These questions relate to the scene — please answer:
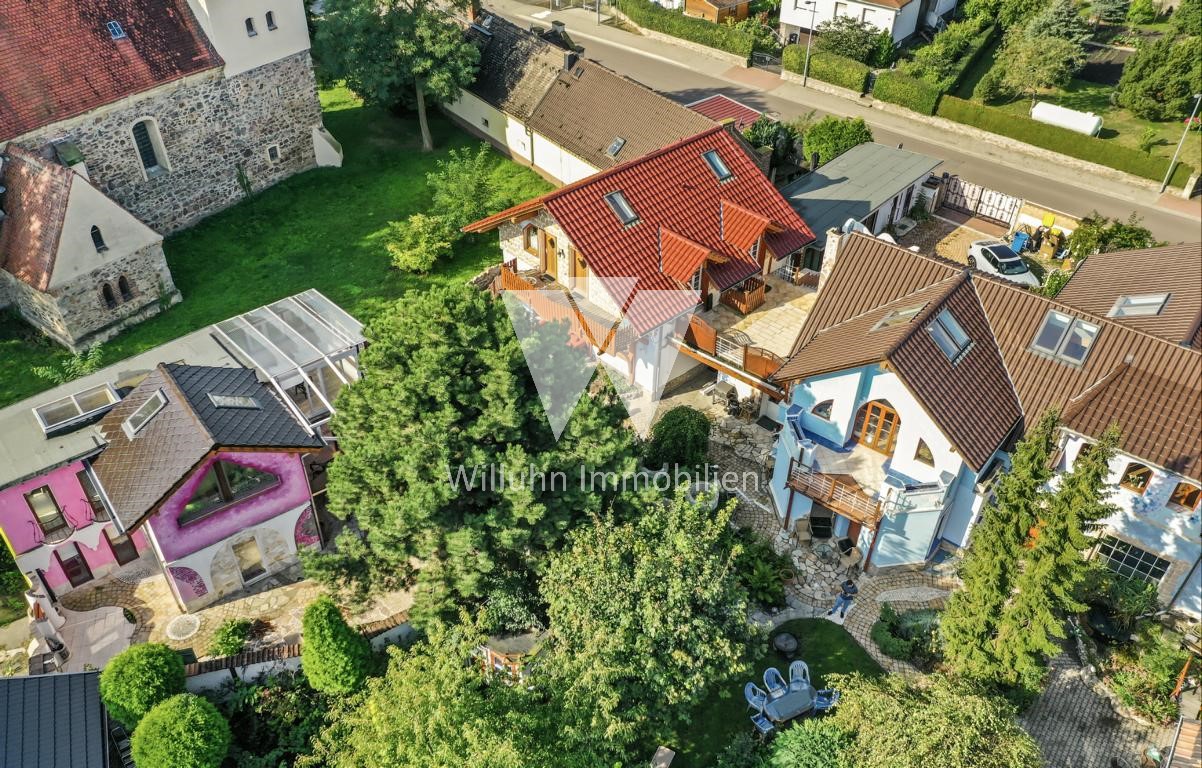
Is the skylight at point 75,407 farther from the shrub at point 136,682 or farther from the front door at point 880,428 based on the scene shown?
the front door at point 880,428

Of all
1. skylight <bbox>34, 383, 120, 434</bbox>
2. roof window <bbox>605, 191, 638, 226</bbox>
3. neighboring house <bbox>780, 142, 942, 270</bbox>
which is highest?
roof window <bbox>605, 191, 638, 226</bbox>

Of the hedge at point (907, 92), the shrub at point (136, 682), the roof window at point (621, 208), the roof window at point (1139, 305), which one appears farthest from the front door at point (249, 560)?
the hedge at point (907, 92)

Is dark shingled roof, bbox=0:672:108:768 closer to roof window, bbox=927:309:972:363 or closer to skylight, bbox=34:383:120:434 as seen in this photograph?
skylight, bbox=34:383:120:434

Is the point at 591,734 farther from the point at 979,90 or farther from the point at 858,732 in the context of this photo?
the point at 979,90

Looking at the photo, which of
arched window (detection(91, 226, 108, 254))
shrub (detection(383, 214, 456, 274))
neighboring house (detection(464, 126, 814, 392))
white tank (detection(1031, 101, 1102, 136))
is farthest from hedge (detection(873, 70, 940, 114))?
arched window (detection(91, 226, 108, 254))

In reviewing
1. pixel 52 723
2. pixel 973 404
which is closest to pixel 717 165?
pixel 973 404

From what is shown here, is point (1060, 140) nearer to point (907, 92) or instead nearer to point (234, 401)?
point (907, 92)
